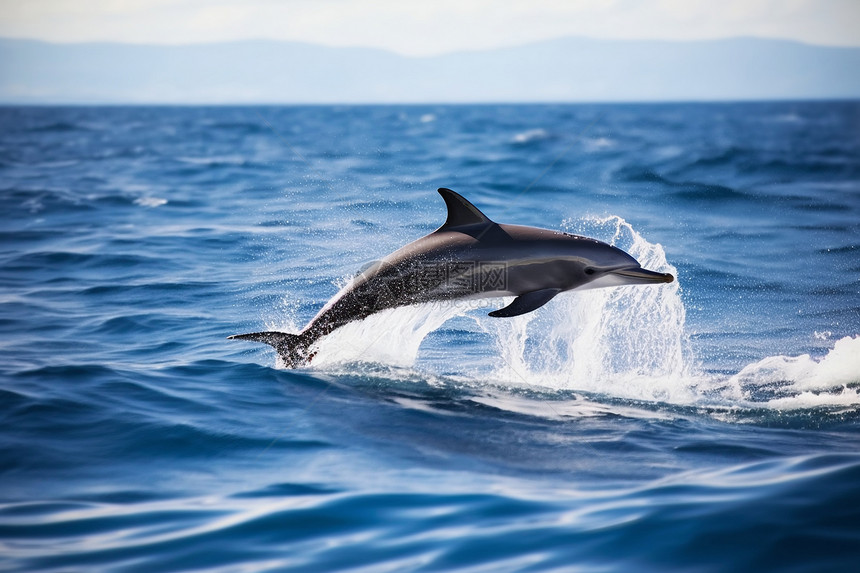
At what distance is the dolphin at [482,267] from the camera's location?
25.0 feet

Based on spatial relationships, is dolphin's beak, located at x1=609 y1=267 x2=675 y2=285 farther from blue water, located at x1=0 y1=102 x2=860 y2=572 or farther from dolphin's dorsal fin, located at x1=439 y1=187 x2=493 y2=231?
dolphin's dorsal fin, located at x1=439 y1=187 x2=493 y2=231

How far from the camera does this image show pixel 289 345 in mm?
8234

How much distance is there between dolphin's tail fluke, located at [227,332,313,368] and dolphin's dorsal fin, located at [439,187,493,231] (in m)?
1.78

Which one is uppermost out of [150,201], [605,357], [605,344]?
[150,201]

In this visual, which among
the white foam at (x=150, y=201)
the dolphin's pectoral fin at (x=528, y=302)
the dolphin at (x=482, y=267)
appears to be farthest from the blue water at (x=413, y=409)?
the white foam at (x=150, y=201)

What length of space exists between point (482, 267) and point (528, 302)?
54cm

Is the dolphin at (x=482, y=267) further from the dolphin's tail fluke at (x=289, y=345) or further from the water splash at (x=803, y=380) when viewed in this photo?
the water splash at (x=803, y=380)

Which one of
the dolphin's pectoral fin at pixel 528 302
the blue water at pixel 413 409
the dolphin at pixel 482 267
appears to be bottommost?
the blue water at pixel 413 409

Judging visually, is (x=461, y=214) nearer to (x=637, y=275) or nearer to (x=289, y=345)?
(x=637, y=275)

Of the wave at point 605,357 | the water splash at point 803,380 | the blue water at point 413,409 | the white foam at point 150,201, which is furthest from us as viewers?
the white foam at point 150,201

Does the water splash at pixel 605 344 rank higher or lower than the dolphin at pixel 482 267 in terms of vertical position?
lower

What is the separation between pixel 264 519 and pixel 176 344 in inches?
194

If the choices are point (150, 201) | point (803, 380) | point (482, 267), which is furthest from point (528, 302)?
point (150, 201)

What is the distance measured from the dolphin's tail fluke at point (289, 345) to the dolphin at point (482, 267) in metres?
0.27
